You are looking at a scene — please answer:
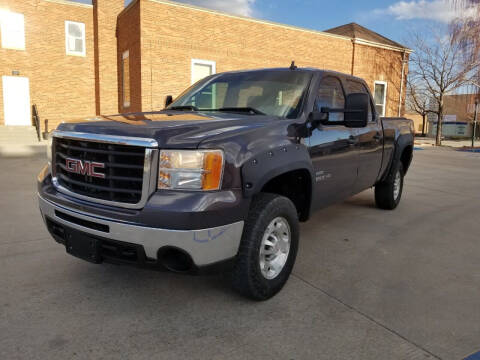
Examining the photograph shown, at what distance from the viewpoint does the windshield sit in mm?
3512

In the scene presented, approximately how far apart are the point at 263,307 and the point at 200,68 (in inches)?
568

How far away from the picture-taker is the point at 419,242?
4500 millimetres

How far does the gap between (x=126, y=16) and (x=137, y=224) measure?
1582 centimetres

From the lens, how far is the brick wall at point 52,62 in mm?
17203

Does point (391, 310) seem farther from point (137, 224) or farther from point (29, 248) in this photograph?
point (29, 248)

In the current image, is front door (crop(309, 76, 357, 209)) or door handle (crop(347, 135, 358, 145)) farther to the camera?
door handle (crop(347, 135, 358, 145))

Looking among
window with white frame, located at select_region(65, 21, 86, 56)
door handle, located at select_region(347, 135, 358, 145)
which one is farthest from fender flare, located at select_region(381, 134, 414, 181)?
window with white frame, located at select_region(65, 21, 86, 56)

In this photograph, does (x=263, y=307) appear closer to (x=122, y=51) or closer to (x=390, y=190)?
(x=390, y=190)

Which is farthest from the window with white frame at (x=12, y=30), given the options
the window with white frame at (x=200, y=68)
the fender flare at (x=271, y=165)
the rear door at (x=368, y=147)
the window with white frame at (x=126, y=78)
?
the fender flare at (x=271, y=165)

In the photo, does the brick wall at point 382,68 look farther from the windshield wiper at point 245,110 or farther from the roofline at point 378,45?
the windshield wiper at point 245,110

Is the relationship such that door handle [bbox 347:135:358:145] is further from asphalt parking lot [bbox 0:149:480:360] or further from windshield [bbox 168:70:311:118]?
asphalt parking lot [bbox 0:149:480:360]

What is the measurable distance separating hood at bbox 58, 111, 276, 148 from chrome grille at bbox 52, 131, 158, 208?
6 cm

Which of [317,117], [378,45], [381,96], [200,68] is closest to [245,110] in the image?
[317,117]

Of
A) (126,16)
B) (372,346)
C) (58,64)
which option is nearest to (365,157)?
(372,346)
